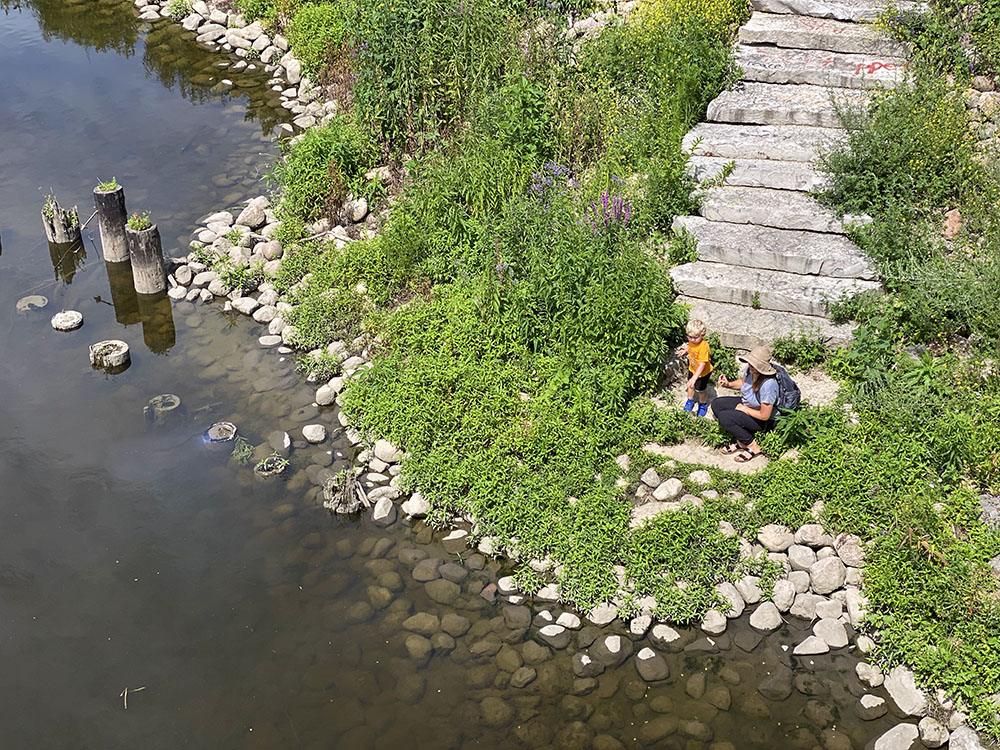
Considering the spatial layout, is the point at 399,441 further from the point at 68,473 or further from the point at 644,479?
the point at 68,473

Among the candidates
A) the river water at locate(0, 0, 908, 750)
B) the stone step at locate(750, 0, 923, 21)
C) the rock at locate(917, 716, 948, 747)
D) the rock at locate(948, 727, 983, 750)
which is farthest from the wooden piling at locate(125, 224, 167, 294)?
the rock at locate(948, 727, 983, 750)

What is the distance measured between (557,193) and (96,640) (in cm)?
695

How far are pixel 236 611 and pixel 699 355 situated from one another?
5.02 meters

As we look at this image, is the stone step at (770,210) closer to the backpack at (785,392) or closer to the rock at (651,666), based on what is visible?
the backpack at (785,392)

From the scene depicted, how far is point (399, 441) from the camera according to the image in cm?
960

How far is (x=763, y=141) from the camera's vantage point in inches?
463

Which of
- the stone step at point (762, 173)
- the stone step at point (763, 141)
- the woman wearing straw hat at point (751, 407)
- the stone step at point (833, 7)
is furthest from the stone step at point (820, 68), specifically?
the woman wearing straw hat at point (751, 407)

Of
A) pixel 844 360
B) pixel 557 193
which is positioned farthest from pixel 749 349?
pixel 557 193

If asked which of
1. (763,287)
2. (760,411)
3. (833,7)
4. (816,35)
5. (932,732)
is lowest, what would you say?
(932,732)

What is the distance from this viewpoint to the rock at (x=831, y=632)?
7.82 m

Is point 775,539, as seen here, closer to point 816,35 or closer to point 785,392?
point 785,392

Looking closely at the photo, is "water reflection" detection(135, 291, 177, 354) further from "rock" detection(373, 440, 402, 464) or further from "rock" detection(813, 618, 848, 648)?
"rock" detection(813, 618, 848, 648)

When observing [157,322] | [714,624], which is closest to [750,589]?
[714,624]

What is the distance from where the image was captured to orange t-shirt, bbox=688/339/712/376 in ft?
30.0
